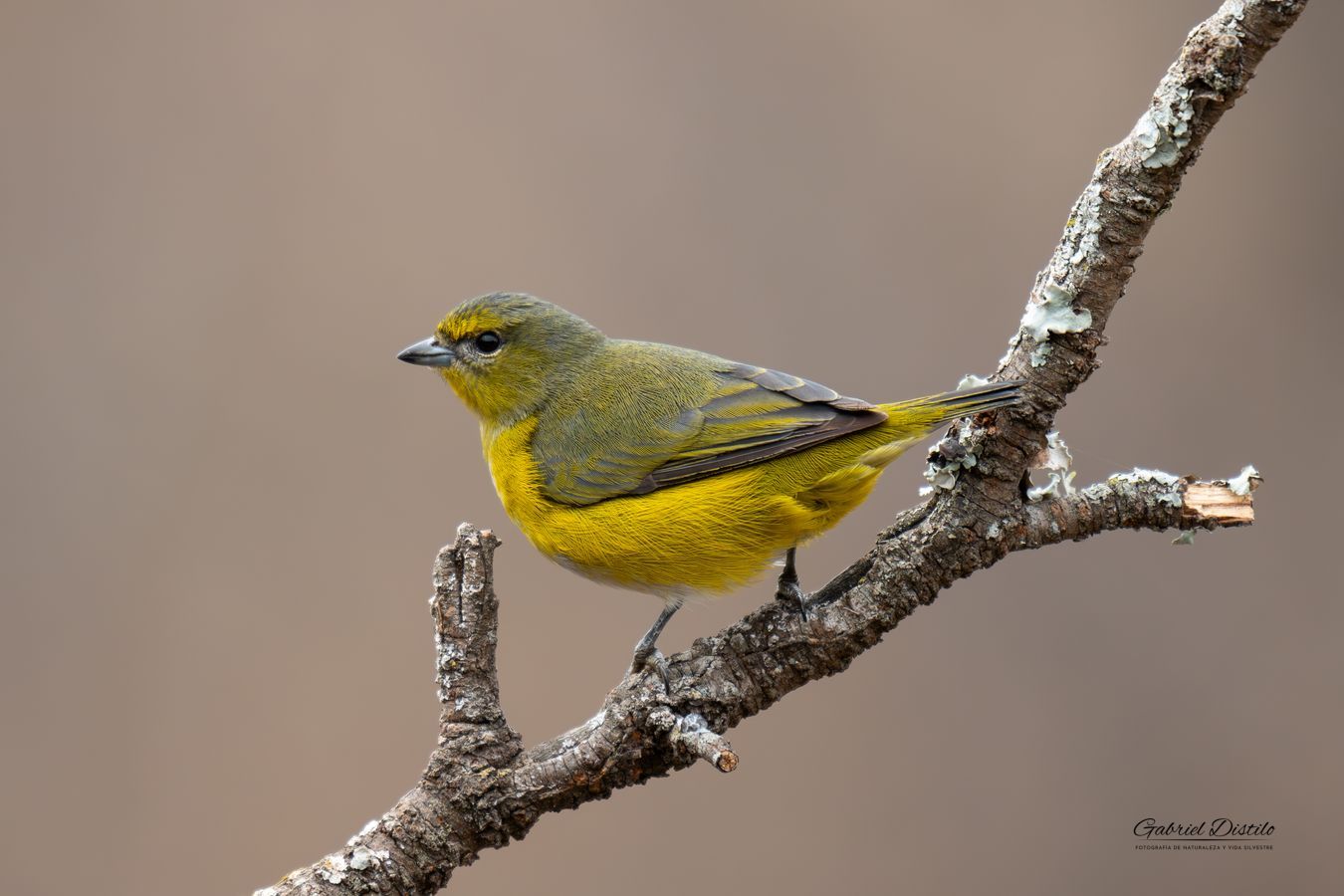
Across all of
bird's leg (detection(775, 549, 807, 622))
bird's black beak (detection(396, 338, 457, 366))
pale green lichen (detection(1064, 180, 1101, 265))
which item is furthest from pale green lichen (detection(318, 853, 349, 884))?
pale green lichen (detection(1064, 180, 1101, 265))

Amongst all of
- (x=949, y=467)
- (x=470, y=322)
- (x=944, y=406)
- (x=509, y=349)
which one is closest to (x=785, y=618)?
(x=949, y=467)

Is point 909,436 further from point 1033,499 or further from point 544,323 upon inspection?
point 544,323

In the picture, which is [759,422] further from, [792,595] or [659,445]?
[792,595]

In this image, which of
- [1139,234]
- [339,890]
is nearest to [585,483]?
A: [339,890]

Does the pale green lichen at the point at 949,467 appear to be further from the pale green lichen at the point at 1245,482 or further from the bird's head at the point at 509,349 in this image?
the bird's head at the point at 509,349

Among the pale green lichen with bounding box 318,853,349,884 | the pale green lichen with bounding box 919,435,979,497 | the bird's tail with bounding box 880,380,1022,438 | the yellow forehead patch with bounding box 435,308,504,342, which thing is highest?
the yellow forehead patch with bounding box 435,308,504,342

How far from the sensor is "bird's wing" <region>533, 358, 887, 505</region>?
3.21m

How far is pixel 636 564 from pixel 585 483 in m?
0.36

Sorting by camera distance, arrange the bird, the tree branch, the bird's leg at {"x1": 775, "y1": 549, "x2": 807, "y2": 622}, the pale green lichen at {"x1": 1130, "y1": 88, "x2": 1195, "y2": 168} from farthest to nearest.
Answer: the bird
the bird's leg at {"x1": 775, "y1": 549, "x2": 807, "y2": 622}
the tree branch
the pale green lichen at {"x1": 1130, "y1": 88, "x2": 1195, "y2": 168}

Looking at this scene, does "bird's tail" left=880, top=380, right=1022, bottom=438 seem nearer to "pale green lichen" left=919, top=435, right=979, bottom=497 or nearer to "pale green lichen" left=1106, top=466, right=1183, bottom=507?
"pale green lichen" left=919, top=435, right=979, bottom=497

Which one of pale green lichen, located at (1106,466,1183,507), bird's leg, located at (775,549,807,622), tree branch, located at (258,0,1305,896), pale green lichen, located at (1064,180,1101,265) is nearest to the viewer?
pale green lichen, located at (1064,180,1101,265)

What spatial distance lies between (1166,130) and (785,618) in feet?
4.75

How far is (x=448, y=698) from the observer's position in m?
2.74

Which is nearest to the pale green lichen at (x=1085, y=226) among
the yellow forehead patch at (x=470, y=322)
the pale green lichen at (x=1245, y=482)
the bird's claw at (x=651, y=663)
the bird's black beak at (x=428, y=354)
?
the pale green lichen at (x=1245, y=482)
